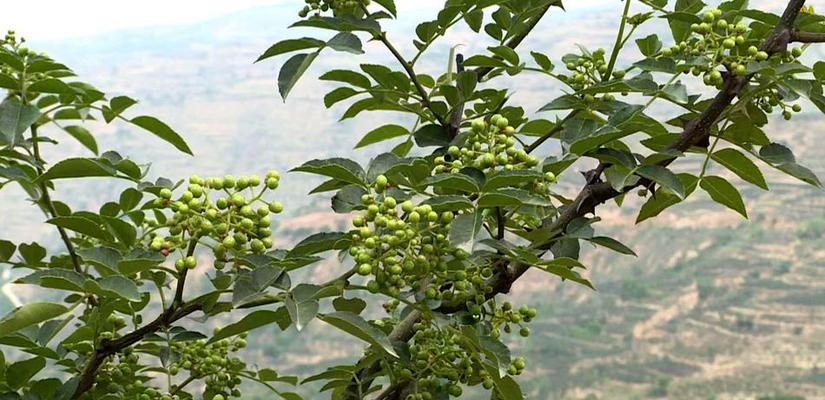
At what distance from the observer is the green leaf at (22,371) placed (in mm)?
2090

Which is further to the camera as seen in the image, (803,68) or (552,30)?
(552,30)

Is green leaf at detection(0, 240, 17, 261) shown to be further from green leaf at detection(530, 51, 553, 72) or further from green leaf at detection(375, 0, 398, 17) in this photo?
green leaf at detection(530, 51, 553, 72)

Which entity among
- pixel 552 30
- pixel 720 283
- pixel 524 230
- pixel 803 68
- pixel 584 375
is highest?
pixel 552 30

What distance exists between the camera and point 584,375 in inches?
2470

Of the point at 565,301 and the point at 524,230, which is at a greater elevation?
the point at 524,230

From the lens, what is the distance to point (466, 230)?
161 centimetres

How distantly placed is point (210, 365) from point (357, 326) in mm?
873

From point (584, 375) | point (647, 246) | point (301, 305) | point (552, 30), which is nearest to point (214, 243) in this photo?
point (301, 305)

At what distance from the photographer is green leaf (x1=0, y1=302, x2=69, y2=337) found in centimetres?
171

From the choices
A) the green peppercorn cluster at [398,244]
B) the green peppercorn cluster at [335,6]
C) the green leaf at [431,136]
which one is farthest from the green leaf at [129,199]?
the green peppercorn cluster at [398,244]

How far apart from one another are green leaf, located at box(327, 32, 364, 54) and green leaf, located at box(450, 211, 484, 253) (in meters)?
0.53

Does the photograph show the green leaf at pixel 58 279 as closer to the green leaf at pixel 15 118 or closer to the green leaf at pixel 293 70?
the green leaf at pixel 15 118

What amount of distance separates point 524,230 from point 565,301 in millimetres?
78499

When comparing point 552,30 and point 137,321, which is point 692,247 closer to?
point 137,321
